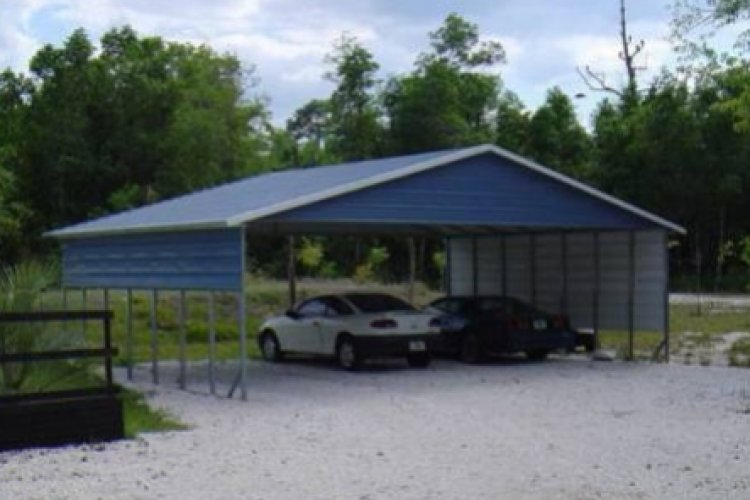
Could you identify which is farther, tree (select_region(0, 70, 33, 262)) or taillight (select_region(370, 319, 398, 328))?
tree (select_region(0, 70, 33, 262))

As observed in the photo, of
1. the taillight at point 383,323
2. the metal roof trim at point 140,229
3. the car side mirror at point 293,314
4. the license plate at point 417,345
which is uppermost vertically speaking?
the metal roof trim at point 140,229

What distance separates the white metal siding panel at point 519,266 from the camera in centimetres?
2561

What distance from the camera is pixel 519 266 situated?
25.8 metres

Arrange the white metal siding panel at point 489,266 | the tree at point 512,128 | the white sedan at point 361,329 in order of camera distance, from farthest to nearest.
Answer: the tree at point 512,128, the white metal siding panel at point 489,266, the white sedan at point 361,329

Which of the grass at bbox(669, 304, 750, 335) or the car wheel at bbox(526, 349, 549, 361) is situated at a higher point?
the grass at bbox(669, 304, 750, 335)

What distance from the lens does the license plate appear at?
2025cm

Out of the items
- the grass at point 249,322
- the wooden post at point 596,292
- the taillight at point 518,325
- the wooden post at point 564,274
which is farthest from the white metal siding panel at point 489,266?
the taillight at point 518,325

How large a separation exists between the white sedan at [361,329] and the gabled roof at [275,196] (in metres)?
2.34

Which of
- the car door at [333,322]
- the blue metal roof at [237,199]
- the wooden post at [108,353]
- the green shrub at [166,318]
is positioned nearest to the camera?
the wooden post at [108,353]

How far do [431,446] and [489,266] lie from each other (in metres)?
14.9

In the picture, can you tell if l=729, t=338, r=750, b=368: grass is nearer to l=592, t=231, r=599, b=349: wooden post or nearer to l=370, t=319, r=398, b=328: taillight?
l=592, t=231, r=599, b=349: wooden post

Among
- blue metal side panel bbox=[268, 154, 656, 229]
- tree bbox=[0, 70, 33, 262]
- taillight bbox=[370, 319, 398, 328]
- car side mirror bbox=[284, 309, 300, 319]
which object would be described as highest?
tree bbox=[0, 70, 33, 262]

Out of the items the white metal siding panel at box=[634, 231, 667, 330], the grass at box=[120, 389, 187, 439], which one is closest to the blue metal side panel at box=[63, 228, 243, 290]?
the grass at box=[120, 389, 187, 439]

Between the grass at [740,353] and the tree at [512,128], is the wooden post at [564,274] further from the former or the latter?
the tree at [512,128]
